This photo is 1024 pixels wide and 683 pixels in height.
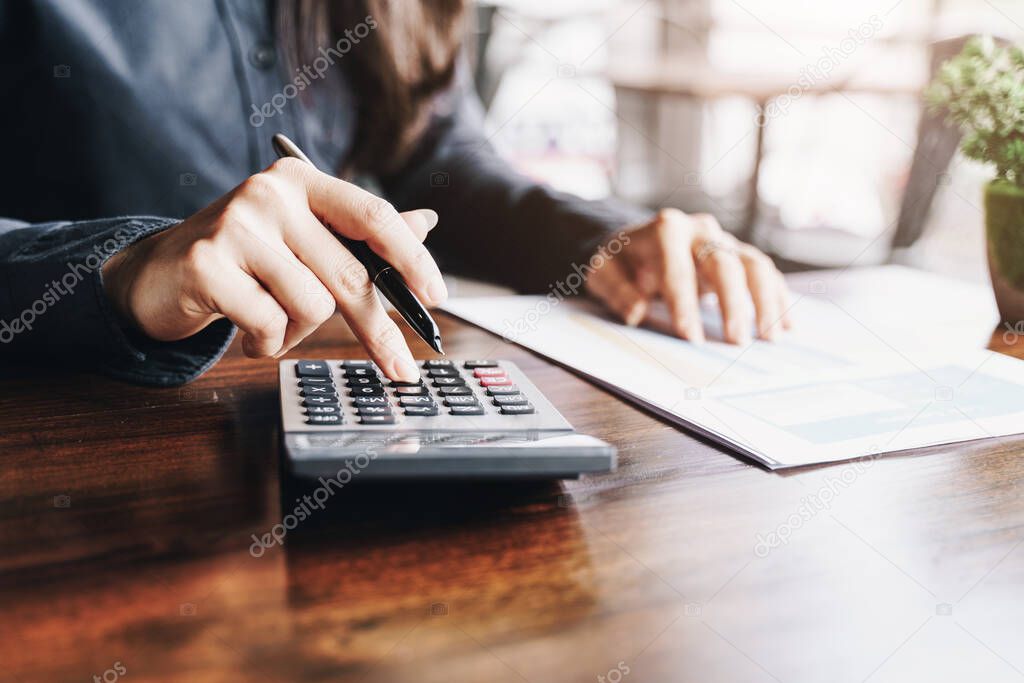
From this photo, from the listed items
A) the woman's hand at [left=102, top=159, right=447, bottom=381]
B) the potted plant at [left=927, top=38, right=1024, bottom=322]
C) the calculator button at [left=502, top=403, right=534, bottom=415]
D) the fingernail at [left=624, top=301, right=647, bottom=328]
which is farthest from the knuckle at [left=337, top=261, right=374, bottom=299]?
the potted plant at [left=927, top=38, right=1024, bottom=322]

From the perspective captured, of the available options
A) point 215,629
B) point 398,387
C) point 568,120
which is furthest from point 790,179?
point 215,629

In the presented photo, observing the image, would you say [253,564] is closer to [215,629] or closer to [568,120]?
[215,629]

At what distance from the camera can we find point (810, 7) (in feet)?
10.4

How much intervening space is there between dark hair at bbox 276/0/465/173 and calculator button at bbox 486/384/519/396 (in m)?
0.61

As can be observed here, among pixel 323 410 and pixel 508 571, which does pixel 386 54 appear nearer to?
pixel 323 410

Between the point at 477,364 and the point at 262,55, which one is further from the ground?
the point at 262,55

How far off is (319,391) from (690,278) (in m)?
0.36

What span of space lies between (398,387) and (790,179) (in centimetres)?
292

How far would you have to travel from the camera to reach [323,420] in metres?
0.39

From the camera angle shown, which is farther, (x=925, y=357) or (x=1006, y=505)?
(x=925, y=357)

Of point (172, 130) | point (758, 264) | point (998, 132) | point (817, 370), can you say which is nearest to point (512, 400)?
point (817, 370)

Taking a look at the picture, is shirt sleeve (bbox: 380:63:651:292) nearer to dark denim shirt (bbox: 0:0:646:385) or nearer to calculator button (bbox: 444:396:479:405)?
dark denim shirt (bbox: 0:0:646:385)

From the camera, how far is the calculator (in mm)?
Answer: 339

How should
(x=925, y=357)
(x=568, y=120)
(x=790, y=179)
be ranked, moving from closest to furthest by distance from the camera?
1. (x=925, y=357)
2. (x=790, y=179)
3. (x=568, y=120)
